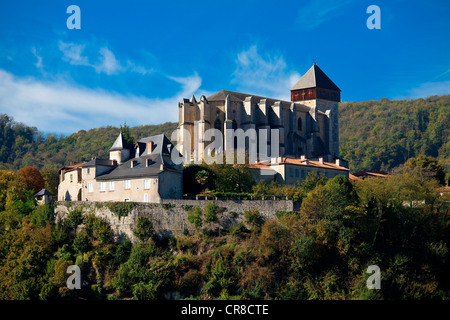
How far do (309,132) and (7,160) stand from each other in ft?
224

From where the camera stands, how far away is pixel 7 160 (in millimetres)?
119250

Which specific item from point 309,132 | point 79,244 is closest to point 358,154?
point 309,132

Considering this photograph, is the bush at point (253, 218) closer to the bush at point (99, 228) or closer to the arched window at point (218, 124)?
the bush at point (99, 228)

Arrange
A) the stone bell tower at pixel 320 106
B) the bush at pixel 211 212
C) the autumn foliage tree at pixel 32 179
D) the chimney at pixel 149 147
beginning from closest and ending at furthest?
the bush at pixel 211 212, the chimney at pixel 149 147, the autumn foliage tree at pixel 32 179, the stone bell tower at pixel 320 106

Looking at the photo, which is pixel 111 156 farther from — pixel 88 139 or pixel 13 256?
pixel 88 139

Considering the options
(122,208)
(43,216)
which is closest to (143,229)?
(122,208)

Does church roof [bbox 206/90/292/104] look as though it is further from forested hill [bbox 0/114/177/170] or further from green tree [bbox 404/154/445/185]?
forested hill [bbox 0/114/177/170]

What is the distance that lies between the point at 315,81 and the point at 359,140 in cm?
5342

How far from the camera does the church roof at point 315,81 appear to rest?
80.3 meters

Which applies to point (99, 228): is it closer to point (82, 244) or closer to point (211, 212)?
point (82, 244)

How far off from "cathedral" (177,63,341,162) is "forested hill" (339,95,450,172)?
104ft

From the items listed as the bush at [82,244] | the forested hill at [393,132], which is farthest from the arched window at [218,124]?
the forested hill at [393,132]
